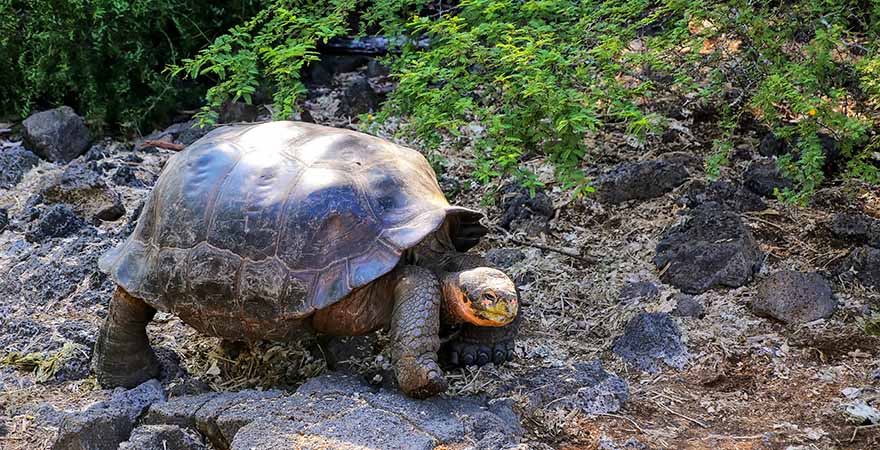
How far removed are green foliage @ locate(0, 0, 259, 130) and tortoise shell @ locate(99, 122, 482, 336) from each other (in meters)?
3.45

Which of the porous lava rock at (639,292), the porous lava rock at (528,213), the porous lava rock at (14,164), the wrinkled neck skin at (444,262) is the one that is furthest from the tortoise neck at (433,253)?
the porous lava rock at (14,164)

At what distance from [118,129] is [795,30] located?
4.95 m

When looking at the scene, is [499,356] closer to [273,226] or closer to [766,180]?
[273,226]

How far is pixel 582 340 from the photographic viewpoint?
3.83 metres

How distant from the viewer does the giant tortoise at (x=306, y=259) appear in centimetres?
317

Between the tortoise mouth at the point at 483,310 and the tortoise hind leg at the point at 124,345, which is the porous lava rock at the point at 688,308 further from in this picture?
the tortoise hind leg at the point at 124,345

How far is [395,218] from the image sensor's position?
328 centimetres

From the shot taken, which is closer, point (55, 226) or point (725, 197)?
point (725, 197)

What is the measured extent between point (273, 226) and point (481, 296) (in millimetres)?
801

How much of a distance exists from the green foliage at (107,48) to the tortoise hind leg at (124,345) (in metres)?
3.42

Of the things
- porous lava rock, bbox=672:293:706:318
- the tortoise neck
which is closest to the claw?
the tortoise neck

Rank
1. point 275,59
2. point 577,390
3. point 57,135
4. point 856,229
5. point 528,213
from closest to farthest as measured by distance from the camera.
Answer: point 577,390 → point 856,229 → point 275,59 → point 528,213 → point 57,135

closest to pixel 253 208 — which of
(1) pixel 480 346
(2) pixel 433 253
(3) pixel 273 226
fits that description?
(3) pixel 273 226

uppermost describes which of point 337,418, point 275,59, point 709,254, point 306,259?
point 275,59
